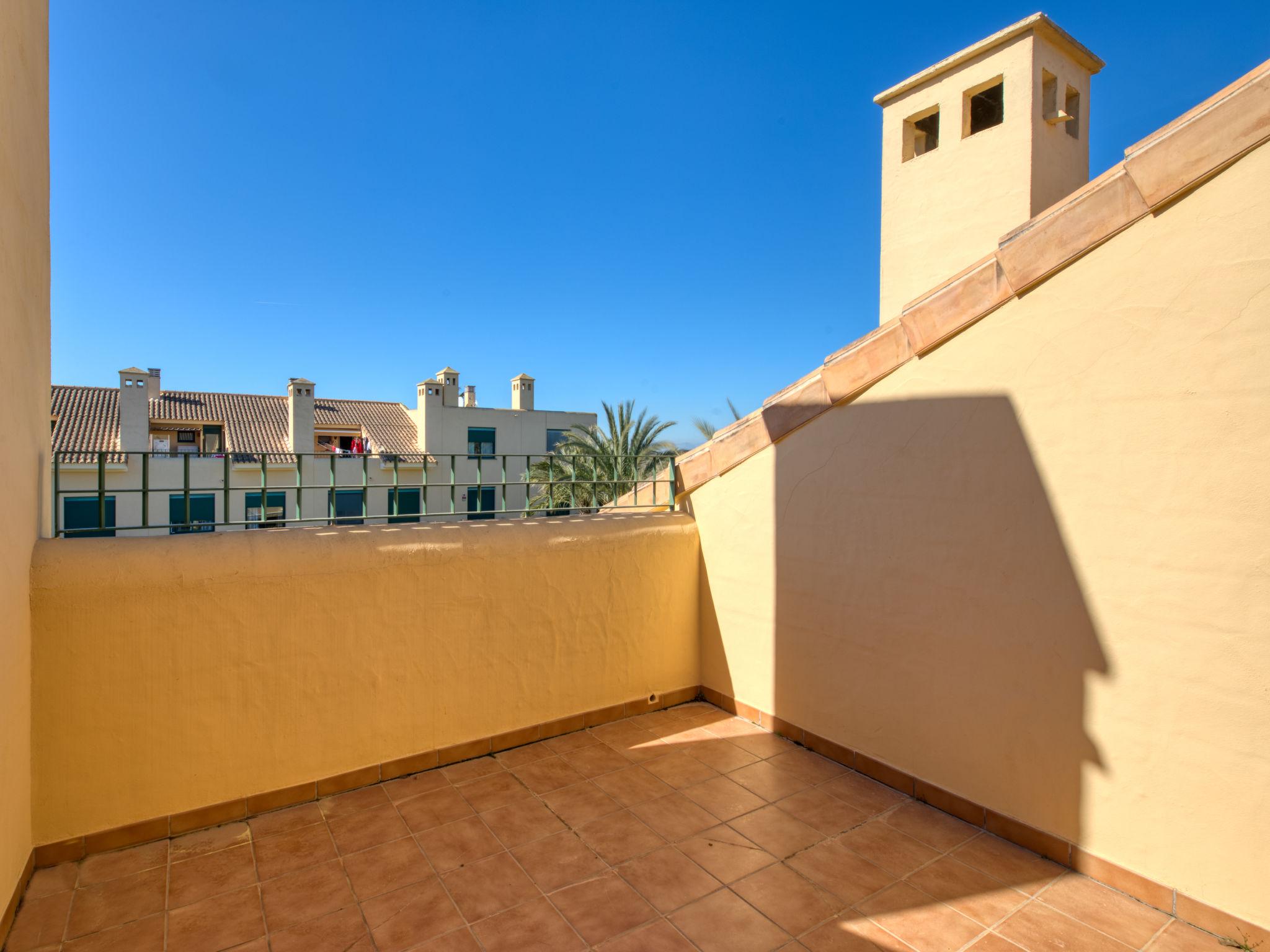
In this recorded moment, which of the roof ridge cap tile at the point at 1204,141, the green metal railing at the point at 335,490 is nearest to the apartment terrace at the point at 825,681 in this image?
the roof ridge cap tile at the point at 1204,141

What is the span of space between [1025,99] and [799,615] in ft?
16.9

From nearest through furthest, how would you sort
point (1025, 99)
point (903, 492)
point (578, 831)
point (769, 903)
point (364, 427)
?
point (769, 903) → point (578, 831) → point (903, 492) → point (1025, 99) → point (364, 427)

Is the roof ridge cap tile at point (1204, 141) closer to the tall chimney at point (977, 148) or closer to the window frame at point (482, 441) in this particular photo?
the tall chimney at point (977, 148)

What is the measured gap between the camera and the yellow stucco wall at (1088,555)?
2521 millimetres

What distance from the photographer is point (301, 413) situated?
1750 cm

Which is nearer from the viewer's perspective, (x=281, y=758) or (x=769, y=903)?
(x=769, y=903)

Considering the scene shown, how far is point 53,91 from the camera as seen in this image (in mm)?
3193

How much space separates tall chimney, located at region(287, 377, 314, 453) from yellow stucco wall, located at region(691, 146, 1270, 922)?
55.5ft

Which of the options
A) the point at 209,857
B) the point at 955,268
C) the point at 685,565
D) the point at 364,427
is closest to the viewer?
the point at 209,857

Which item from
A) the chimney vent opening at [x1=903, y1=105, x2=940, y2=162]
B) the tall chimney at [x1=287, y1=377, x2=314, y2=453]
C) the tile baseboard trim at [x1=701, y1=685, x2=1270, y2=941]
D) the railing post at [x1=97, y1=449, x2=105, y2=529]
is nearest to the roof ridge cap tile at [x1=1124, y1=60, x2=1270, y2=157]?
A: the tile baseboard trim at [x1=701, y1=685, x2=1270, y2=941]

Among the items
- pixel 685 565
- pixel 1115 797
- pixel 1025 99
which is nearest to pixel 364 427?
pixel 685 565

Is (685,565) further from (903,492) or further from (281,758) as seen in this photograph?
(281,758)

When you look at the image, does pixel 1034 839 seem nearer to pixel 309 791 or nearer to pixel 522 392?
pixel 309 791

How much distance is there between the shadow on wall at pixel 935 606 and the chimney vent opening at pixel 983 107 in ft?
13.8
